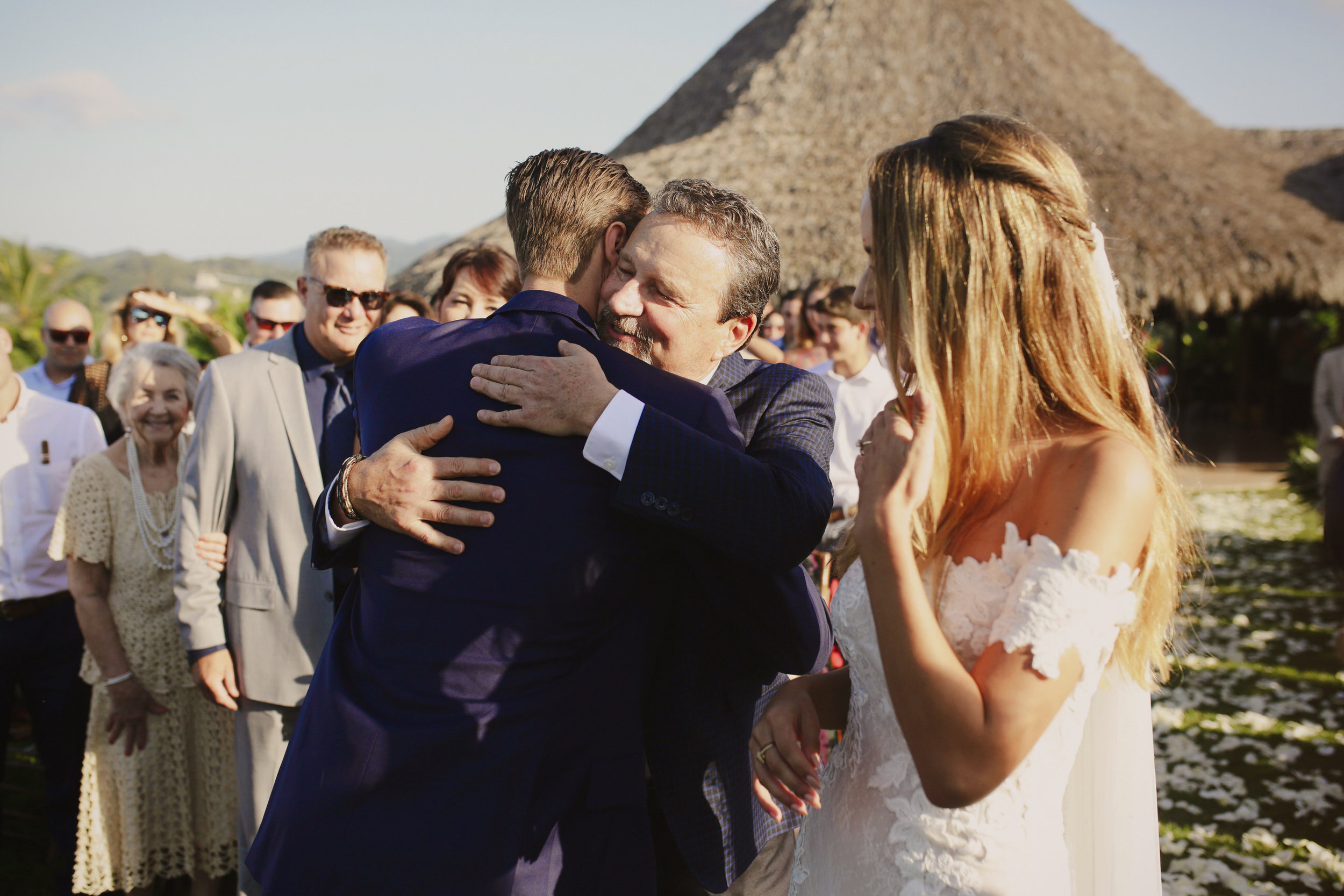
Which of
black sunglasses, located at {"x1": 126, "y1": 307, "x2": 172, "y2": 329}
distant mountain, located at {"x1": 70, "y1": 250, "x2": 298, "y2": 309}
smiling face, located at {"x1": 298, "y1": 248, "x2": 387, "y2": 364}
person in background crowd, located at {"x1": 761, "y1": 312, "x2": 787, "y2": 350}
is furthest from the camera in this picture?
distant mountain, located at {"x1": 70, "y1": 250, "x2": 298, "y2": 309}

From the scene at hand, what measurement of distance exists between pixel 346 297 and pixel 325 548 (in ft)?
5.84

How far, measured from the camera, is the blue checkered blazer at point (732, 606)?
156 centimetres

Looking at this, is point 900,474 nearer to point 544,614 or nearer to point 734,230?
point 544,614

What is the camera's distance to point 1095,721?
5.98 feet

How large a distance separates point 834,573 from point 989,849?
2.10 ft

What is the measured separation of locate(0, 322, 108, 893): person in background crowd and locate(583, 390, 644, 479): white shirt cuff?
364 centimetres

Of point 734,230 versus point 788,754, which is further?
point 734,230

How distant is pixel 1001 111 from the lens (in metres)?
12.5

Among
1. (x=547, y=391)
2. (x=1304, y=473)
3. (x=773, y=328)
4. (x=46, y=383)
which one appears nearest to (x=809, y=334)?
(x=773, y=328)

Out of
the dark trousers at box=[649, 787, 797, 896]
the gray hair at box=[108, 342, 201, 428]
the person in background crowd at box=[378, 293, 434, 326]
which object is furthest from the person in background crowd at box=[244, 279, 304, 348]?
the dark trousers at box=[649, 787, 797, 896]

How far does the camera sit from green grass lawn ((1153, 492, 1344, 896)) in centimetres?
421

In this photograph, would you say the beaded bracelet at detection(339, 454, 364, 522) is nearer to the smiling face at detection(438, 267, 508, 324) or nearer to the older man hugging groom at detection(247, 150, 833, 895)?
the older man hugging groom at detection(247, 150, 833, 895)

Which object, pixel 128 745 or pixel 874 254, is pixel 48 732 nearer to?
pixel 128 745

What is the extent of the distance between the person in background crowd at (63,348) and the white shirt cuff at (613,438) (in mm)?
5855
